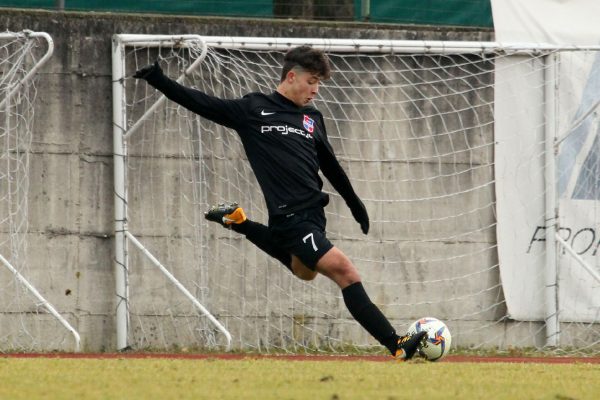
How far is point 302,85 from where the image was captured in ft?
25.4

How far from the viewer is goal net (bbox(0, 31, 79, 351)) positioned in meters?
10.1

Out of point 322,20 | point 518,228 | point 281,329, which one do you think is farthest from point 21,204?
point 518,228

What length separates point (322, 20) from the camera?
1142cm

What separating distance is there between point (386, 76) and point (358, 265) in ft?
5.63

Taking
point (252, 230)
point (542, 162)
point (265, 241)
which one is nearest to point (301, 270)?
point (265, 241)

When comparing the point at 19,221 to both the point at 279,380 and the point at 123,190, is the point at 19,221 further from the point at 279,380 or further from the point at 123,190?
the point at 279,380

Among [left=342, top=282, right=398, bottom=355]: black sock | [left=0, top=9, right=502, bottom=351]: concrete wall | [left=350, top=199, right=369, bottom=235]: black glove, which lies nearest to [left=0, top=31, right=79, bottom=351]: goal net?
[left=0, top=9, right=502, bottom=351]: concrete wall

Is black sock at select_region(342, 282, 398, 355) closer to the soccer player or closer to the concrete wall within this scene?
the soccer player

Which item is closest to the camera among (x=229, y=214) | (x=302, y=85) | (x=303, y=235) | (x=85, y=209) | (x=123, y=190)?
(x=303, y=235)

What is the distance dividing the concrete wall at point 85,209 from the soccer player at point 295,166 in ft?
8.79

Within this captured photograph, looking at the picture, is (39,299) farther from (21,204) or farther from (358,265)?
(358,265)

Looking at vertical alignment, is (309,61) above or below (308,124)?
above

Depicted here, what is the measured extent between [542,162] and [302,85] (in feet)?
13.2

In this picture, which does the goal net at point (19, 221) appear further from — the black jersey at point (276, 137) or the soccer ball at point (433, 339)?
the soccer ball at point (433, 339)
